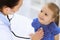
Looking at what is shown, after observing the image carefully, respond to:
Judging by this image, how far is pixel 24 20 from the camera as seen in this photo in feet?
2.81

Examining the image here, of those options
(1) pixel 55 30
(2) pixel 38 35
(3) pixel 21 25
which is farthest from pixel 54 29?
(3) pixel 21 25

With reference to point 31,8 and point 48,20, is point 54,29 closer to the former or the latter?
point 48,20

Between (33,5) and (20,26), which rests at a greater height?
(33,5)

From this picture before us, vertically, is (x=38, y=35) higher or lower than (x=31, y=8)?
lower

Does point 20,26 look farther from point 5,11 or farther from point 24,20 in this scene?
point 5,11

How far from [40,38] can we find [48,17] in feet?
0.41

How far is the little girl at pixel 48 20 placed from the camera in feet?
2.32

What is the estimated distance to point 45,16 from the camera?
0.73m

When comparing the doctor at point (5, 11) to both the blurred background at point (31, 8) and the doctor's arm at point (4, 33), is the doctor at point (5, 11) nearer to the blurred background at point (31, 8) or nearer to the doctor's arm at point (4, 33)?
the doctor's arm at point (4, 33)

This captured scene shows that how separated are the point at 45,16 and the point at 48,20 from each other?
2 centimetres

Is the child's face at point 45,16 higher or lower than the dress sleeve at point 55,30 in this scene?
higher

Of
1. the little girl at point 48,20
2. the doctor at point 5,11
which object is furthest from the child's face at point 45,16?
the doctor at point 5,11

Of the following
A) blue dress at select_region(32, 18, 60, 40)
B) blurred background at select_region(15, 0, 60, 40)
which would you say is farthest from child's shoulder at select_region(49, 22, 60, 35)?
blurred background at select_region(15, 0, 60, 40)

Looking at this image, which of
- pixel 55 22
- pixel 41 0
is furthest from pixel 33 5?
pixel 55 22
